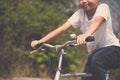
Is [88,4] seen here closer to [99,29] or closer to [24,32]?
[99,29]

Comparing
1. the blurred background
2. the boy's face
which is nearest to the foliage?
the blurred background

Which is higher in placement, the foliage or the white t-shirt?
the white t-shirt

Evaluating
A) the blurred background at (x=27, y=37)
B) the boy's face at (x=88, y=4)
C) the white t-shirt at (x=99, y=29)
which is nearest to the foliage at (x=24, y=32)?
the blurred background at (x=27, y=37)

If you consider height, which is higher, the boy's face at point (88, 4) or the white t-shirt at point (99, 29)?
the boy's face at point (88, 4)

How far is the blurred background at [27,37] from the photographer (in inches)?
422

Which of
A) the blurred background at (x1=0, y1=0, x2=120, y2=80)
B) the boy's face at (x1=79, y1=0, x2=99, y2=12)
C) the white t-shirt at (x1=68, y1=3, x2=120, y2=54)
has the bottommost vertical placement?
Result: the blurred background at (x1=0, y1=0, x2=120, y2=80)

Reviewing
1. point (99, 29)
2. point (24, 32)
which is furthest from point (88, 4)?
point (24, 32)

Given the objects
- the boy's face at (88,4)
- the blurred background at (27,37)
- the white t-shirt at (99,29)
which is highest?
the boy's face at (88,4)

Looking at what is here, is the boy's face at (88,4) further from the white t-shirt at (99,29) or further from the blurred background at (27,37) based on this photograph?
the blurred background at (27,37)

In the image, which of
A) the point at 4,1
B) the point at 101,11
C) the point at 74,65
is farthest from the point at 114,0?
the point at 101,11

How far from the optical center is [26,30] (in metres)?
10.9

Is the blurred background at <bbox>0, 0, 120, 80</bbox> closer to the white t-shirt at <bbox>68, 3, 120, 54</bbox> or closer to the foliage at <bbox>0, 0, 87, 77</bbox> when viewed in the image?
the foliage at <bbox>0, 0, 87, 77</bbox>

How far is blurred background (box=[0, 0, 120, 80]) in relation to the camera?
35.1 ft

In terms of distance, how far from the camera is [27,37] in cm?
1103
